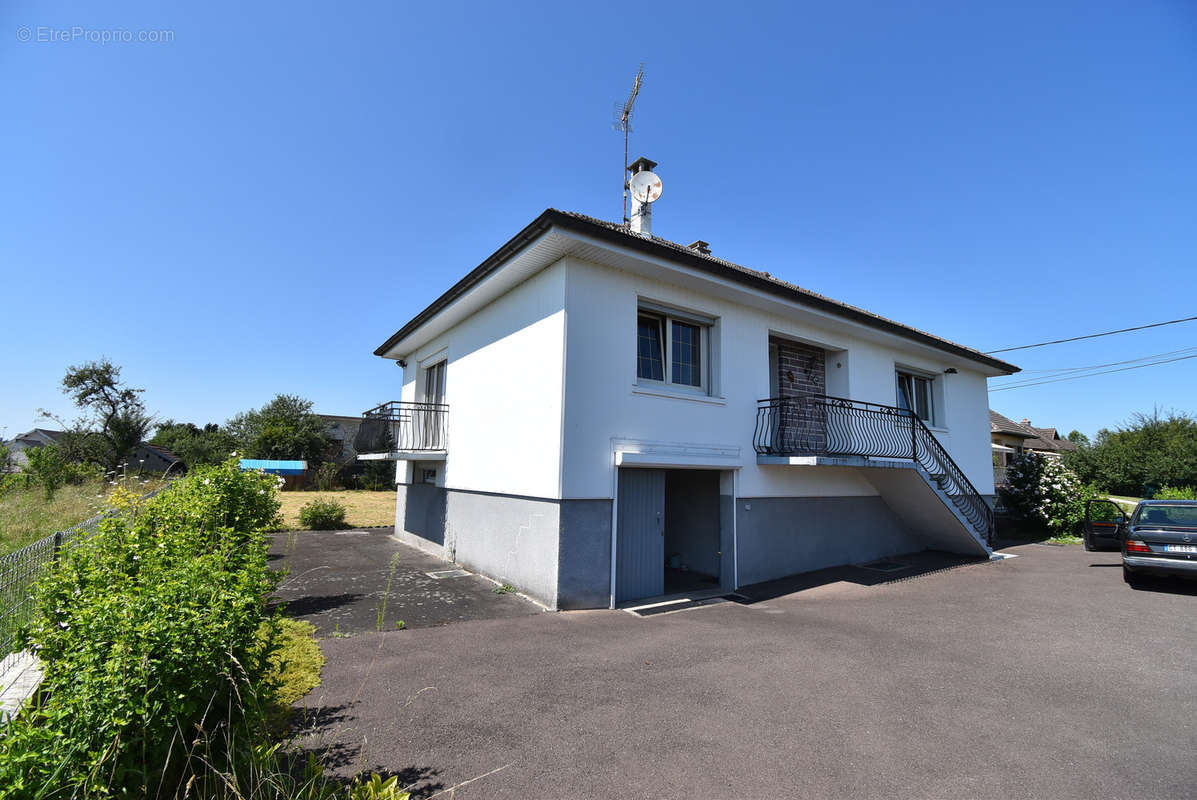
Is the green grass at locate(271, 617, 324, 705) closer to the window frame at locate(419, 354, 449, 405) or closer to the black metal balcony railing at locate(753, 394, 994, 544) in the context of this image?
the window frame at locate(419, 354, 449, 405)

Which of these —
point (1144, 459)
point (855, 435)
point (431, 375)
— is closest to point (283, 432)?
point (431, 375)

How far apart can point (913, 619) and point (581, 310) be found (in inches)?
254

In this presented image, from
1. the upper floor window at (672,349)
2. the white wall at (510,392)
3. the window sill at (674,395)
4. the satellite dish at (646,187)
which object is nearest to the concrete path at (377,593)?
the white wall at (510,392)

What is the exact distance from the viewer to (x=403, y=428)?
13570 millimetres

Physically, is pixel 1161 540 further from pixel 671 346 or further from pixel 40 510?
pixel 40 510

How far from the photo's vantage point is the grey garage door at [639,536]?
323 inches

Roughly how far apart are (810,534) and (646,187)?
25.4ft

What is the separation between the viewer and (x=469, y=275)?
9.27 m

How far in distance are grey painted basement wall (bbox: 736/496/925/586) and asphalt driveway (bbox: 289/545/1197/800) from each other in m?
2.06

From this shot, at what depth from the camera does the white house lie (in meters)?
7.71

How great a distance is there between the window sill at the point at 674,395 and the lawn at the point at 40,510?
7340 mm

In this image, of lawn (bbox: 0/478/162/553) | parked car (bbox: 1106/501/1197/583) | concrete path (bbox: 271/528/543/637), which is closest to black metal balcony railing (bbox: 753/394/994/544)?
parked car (bbox: 1106/501/1197/583)

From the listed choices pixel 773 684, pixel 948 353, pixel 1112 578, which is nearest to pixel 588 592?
pixel 773 684

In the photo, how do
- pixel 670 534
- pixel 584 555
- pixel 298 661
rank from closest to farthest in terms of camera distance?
pixel 298 661
pixel 584 555
pixel 670 534
